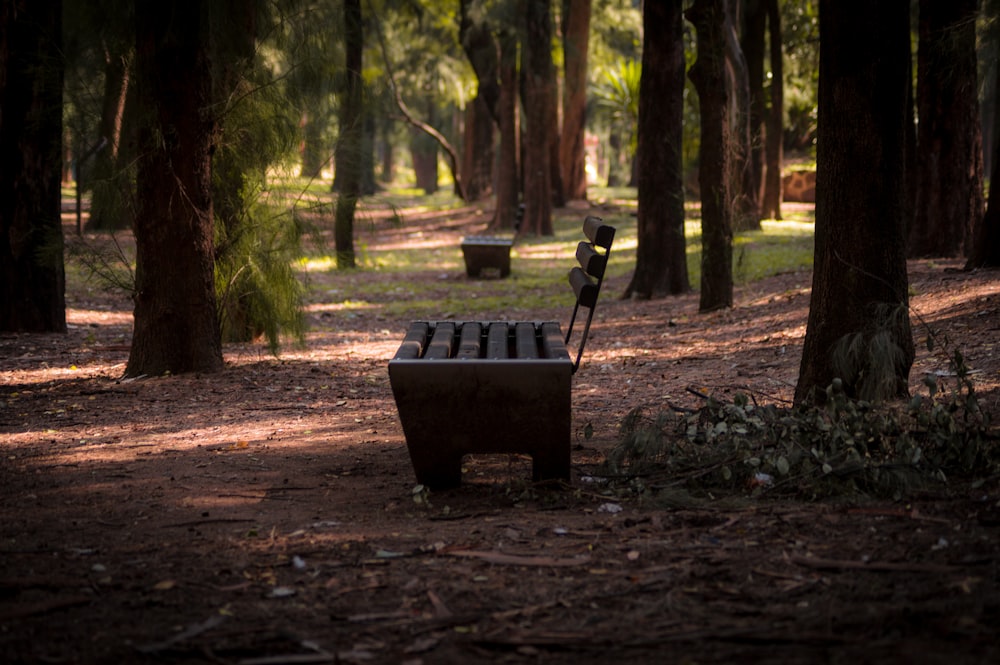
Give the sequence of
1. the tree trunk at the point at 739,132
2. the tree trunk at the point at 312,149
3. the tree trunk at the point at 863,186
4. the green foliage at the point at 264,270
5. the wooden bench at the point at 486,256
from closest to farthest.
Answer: the tree trunk at the point at 863,186, the green foliage at the point at 264,270, the tree trunk at the point at 312,149, the tree trunk at the point at 739,132, the wooden bench at the point at 486,256

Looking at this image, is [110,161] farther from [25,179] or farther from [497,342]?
[497,342]

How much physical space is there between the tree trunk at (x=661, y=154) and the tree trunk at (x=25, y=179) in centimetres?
673

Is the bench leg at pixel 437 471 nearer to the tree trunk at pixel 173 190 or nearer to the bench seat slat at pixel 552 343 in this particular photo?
the bench seat slat at pixel 552 343

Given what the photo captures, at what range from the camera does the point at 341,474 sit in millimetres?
5281

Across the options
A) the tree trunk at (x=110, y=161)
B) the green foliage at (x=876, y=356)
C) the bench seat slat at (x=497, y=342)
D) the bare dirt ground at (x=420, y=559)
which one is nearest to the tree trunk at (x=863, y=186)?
the green foliage at (x=876, y=356)

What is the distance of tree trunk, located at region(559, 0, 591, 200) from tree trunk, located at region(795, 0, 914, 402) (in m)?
22.3

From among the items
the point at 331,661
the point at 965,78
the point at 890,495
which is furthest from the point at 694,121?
the point at 331,661

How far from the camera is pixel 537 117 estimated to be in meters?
23.0

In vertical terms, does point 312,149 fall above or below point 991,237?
above

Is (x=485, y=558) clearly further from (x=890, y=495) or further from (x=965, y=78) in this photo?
(x=965, y=78)

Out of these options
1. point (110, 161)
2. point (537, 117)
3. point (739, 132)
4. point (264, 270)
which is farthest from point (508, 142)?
point (110, 161)

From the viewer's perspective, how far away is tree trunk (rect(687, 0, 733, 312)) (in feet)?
36.7

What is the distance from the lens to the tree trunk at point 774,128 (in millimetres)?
21375

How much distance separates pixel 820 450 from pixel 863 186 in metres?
1.65
